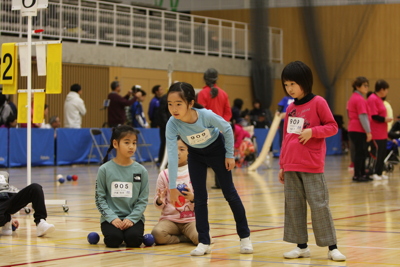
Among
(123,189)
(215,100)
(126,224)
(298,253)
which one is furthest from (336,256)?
(215,100)

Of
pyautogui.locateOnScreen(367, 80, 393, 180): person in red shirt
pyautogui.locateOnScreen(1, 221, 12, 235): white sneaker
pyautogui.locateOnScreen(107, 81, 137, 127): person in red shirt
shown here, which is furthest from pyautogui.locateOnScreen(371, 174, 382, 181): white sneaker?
pyautogui.locateOnScreen(1, 221, 12, 235): white sneaker

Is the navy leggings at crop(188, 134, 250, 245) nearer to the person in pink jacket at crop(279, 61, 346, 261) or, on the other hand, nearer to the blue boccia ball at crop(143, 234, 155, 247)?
the person in pink jacket at crop(279, 61, 346, 261)

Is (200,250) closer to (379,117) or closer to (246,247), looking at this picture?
(246,247)

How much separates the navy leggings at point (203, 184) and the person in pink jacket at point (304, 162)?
35cm

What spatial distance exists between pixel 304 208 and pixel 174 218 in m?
1.16

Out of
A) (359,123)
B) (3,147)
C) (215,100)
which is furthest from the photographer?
(3,147)

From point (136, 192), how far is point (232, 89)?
19560mm

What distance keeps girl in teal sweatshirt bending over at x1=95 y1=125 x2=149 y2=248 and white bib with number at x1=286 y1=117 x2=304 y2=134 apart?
129cm

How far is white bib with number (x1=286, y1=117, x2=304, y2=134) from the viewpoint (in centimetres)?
462

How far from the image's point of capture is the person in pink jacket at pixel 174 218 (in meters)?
5.30

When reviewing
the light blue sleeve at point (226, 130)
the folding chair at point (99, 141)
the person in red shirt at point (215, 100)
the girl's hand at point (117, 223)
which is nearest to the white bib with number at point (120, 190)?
the girl's hand at point (117, 223)

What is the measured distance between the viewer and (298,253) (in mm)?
4609

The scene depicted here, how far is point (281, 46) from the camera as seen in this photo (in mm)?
25922

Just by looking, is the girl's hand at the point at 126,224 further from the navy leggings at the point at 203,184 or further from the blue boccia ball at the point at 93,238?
the navy leggings at the point at 203,184
